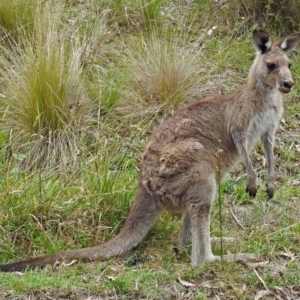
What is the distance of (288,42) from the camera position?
653 centimetres

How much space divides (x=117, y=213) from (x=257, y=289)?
150 centimetres

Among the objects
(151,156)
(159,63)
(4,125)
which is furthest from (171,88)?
(151,156)

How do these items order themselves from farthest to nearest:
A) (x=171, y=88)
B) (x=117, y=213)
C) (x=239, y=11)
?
1. (x=239, y=11)
2. (x=171, y=88)
3. (x=117, y=213)

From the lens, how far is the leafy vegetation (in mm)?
5508

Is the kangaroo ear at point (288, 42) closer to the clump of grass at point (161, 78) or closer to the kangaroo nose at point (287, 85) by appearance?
the kangaroo nose at point (287, 85)

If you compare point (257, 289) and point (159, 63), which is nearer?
point (257, 289)

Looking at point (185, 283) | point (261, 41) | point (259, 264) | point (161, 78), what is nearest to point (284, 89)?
point (261, 41)

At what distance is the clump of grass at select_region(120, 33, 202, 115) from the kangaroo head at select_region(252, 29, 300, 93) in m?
1.91

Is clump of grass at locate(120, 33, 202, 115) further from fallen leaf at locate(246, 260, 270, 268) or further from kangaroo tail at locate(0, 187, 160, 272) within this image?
fallen leaf at locate(246, 260, 270, 268)

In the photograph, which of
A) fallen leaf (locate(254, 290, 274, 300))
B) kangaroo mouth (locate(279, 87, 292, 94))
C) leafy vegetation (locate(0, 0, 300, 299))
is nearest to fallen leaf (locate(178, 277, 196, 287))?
leafy vegetation (locate(0, 0, 300, 299))

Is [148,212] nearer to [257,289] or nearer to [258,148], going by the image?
[257,289]

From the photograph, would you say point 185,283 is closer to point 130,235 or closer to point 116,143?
point 130,235

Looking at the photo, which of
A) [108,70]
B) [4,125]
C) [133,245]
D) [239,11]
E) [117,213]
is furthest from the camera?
[239,11]

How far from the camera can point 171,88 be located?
838cm
